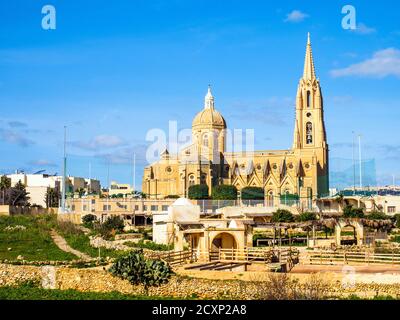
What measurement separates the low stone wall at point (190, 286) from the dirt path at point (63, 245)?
10.1 m

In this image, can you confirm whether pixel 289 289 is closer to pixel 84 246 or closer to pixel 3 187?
pixel 84 246

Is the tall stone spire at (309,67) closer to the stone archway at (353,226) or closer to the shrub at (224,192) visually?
the shrub at (224,192)

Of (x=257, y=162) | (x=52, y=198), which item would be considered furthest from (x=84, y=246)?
(x=257, y=162)

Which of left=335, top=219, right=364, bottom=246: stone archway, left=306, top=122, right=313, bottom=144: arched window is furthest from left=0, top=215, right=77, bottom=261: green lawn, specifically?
left=306, top=122, right=313, bottom=144: arched window

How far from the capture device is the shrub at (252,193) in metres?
84.2

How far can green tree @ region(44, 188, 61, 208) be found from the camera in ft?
296

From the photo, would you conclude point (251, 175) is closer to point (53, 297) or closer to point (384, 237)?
point (384, 237)

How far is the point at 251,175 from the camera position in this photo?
90.4 meters

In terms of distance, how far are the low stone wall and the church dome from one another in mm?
75481

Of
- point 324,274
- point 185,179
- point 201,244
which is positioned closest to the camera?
point 324,274

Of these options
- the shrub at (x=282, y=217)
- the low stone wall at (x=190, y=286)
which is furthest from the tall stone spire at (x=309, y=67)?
the low stone wall at (x=190, y=286)

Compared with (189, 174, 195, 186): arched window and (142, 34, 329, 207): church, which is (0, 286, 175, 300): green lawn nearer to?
(142, 34, 329, 207): church
